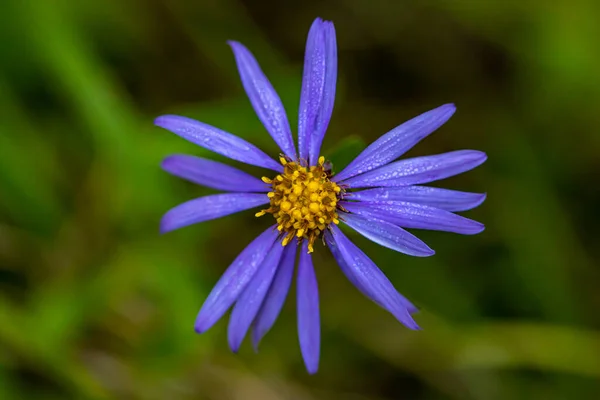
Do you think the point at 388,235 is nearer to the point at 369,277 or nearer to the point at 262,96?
the point at 369,277

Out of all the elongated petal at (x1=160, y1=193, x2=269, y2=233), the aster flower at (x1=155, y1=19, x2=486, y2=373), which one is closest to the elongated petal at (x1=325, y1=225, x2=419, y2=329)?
the aster flower at (x1=155, y1=19, x2=486, y2=373)

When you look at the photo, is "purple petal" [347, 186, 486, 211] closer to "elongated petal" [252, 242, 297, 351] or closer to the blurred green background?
"elongated petal" [252, 242, 297, 351]

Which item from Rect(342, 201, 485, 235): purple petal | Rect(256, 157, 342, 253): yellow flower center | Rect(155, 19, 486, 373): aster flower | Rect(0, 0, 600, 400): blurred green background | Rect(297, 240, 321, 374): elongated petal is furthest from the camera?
Rect(0, 0, 600, 400): blurred green background

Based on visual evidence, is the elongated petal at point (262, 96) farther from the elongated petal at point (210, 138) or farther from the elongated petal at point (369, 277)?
the elongated petal at point (369, 277)

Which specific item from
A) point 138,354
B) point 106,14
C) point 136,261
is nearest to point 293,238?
point 136,261

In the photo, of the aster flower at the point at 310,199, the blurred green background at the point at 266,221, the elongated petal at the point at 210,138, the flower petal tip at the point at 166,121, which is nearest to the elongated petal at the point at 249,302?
the aster flower at the point at 310,199

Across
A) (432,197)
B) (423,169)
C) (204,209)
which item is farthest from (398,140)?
(204,209)
